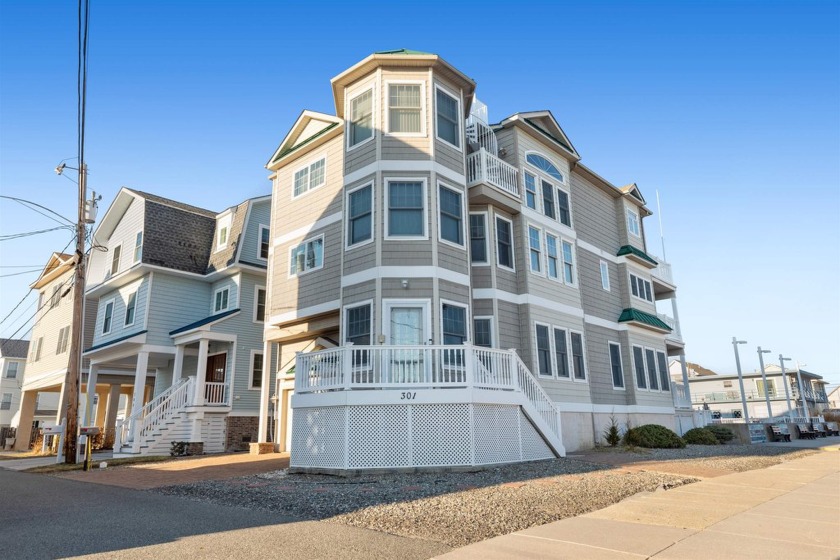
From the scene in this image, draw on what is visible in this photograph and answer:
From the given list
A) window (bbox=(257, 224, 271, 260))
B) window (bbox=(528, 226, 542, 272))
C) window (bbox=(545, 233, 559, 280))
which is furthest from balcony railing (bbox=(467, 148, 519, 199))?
window (bbox=(257, 224, 271, 260))

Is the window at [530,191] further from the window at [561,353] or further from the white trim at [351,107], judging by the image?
the white trim at [351,107]

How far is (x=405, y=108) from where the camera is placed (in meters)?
16.5

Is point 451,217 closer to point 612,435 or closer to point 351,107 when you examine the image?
point 351,107

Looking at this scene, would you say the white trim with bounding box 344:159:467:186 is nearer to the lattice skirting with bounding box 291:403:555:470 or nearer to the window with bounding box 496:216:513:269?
the window with bounding box 496:216:513:269

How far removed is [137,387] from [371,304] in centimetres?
1269

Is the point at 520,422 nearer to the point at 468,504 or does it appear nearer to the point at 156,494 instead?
the point at 468,504

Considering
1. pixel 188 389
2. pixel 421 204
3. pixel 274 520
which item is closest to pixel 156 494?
pixel 274 520

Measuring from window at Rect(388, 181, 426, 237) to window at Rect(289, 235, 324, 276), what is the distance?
A: 4.00 metres

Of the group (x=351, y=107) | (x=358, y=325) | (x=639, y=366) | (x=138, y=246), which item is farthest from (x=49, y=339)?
(x=639, y=366)

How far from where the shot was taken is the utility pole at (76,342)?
17.9 meters

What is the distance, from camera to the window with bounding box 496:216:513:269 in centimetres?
1841

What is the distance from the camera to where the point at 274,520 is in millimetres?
7395

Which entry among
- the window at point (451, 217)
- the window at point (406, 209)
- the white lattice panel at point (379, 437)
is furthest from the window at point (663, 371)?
the white lattice panel at point (379, 437)

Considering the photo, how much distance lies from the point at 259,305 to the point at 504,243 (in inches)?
449
